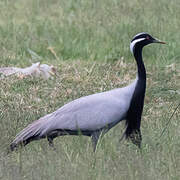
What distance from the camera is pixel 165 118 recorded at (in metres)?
6.04

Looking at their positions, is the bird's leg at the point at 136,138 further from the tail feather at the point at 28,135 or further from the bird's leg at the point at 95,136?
the tail feather at the point at 28,135

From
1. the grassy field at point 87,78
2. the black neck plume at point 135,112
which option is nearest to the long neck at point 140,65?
the black neck plume at point 135,112

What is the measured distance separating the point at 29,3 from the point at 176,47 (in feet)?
8.73

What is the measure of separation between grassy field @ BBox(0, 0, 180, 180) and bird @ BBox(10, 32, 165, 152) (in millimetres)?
87

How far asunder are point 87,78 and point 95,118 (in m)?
2.37

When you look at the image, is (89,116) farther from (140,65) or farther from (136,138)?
(140,65)

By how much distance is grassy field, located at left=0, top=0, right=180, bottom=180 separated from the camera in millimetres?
4453

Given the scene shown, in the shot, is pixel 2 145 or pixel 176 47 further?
pixel 176 47

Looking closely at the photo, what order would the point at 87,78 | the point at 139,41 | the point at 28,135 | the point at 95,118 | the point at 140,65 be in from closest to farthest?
the point at 28,135 → the point at 95,118 → the point at 140,65 → the point at 139,41 → the point at 87,78

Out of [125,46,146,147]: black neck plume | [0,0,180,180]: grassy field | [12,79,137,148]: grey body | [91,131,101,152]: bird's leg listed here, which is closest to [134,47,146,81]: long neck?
[125,46,146,147]: black neck plume

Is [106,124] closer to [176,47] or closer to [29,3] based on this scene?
[176,47]

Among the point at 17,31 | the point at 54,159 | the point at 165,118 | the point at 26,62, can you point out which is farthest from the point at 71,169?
the point at 17,31

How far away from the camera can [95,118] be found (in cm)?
537

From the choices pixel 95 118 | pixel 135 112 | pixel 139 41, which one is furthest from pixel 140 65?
pixel 95 118
